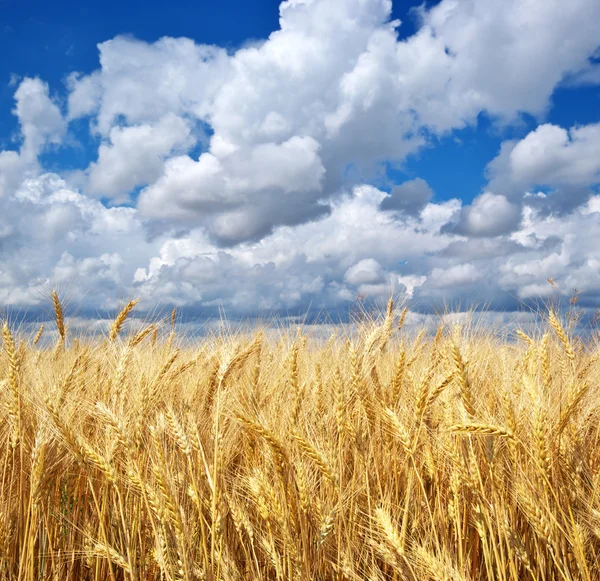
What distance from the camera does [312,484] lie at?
86.0 inches

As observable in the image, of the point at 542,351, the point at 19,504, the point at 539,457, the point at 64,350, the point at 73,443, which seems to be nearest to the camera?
the point at 539,457

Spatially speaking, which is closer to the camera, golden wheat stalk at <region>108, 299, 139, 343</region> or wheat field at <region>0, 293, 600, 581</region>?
wheat field at <region>0, 293, 600, 581</region>

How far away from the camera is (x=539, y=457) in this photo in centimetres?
185

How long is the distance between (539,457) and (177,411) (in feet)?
6.51

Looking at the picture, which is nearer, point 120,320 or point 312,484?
point 312,484

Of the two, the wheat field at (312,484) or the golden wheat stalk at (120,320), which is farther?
the golden wheat stalk at (120,320)

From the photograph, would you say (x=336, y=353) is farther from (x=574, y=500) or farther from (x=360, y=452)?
(x=574, y=500)

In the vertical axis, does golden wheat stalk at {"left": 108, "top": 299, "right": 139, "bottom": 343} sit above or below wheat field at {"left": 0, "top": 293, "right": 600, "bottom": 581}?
above

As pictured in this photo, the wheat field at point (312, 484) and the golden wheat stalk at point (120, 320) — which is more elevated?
the golden wheat stalk at point (120, 320)

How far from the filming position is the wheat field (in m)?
1.89

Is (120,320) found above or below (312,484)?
above

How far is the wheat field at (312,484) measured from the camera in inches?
74.3

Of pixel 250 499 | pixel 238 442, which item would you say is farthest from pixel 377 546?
pixel 238 442

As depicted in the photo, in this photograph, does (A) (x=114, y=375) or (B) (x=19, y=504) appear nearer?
(B) (x=19, y=504)
